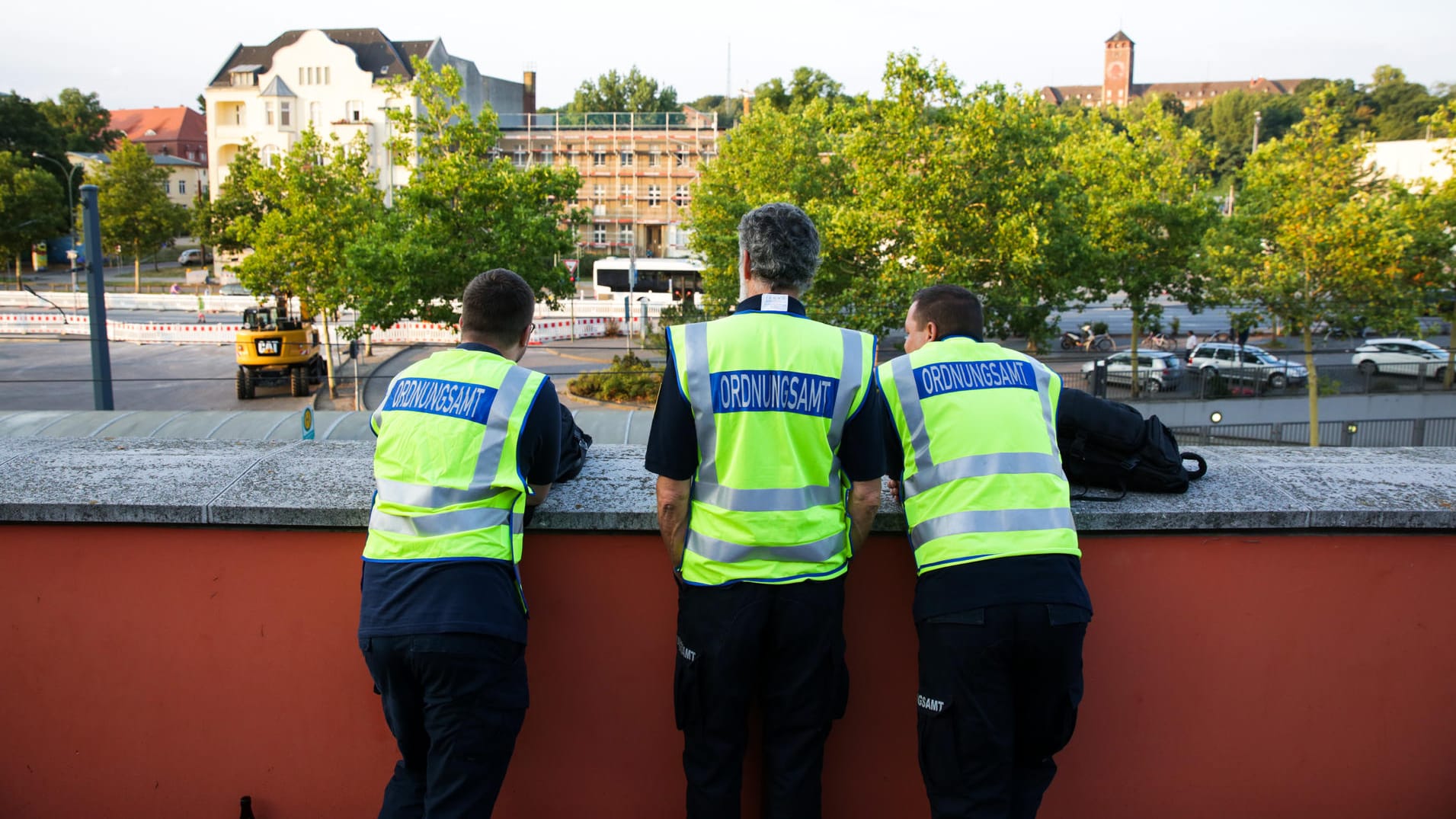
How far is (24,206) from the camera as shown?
55.3m

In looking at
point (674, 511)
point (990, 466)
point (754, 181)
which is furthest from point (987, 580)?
point (754, 181)

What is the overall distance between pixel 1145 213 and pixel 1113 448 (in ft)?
86.9

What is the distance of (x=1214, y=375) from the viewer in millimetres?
25172

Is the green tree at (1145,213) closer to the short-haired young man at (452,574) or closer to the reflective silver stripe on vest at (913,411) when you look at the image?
the reflective silver stripe on vest at (913,411)

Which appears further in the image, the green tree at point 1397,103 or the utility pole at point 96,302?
the green tree at point 1397,103

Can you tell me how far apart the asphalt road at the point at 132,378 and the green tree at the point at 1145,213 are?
2268 cm

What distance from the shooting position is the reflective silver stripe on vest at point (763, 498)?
2.43 metres

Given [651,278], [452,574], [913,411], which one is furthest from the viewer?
[651,278]

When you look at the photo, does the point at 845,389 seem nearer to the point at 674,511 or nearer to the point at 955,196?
the point at 674,511

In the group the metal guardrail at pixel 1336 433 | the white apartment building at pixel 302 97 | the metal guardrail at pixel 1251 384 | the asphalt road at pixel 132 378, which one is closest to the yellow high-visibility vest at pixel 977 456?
the metal guardrail at pixel 1336 433

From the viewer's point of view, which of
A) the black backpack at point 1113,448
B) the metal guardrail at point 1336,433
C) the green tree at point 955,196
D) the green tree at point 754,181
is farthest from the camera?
the green tree at point 754,181

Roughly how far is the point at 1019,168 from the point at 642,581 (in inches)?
838

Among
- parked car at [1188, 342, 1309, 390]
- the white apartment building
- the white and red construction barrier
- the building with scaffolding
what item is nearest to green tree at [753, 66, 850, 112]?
the building with scaffolding

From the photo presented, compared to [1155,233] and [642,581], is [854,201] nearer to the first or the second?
[1155,233]
